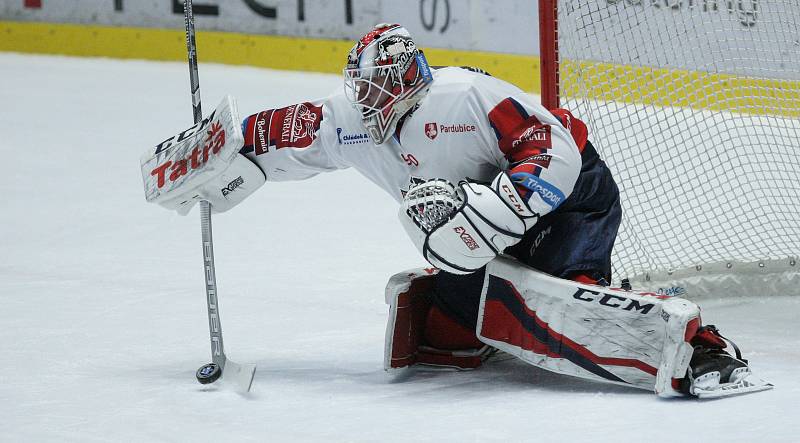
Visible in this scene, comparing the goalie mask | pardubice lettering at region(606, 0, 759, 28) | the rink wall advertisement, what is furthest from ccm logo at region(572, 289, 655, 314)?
the rink wall advertisement

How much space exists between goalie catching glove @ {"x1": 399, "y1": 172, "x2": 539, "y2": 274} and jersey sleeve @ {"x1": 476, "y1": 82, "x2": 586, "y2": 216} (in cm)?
3

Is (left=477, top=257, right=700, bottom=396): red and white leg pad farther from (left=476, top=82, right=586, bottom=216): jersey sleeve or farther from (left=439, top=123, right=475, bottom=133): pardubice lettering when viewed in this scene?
(left=439, top=123, right=475, bottom=133): pardubice lettering

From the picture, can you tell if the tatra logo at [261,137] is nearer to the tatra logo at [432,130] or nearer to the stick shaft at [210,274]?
the stick shaft at [210,274]

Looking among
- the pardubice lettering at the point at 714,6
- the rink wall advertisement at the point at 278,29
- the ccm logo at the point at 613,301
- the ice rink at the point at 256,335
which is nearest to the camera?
the ice rink at the point at 256,335

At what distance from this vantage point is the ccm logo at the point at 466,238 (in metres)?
2.59

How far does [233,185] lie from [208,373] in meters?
0.44

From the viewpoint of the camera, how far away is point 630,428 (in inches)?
92.4

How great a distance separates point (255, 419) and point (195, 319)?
0.97 metres

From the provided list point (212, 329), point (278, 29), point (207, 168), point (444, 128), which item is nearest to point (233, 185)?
point (207, 168)

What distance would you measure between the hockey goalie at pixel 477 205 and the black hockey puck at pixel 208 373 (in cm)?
38

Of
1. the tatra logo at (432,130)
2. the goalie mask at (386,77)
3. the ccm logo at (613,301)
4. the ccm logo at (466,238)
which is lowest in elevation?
the ccm logo at (613,301)

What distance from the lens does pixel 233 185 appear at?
293cm

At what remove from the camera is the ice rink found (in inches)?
96.3

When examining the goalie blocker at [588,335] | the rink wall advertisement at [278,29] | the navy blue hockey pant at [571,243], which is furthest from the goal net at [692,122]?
the rink wall advertisement at [278,29]
